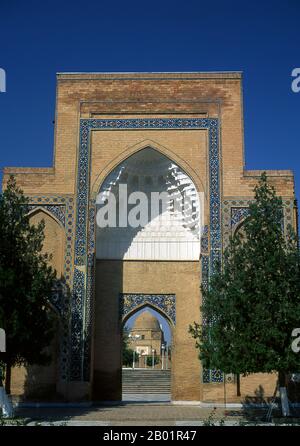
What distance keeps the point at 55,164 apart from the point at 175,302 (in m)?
4.13

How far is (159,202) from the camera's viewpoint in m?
15.5

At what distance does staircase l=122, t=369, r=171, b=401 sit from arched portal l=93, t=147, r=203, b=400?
27.1 ft

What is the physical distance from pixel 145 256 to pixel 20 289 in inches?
201

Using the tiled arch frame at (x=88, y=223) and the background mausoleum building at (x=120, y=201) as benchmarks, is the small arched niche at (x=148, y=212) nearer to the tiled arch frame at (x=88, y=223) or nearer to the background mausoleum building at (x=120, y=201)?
the background mausoleum building at (x=120, y=201)

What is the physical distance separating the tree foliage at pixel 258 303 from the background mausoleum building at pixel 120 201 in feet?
10.4

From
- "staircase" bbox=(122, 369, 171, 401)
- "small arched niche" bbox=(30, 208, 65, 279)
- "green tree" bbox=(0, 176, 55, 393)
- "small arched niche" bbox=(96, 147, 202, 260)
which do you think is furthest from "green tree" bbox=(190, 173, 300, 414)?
"staircase" bbox=(122, 369, 171, 401)

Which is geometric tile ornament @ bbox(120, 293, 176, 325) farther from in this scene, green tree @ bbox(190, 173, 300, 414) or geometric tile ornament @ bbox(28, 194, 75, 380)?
green tree @ bbox(190, 173, 300, 414)

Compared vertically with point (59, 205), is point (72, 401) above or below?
below

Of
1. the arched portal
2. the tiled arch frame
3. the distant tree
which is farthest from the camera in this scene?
the distant tree

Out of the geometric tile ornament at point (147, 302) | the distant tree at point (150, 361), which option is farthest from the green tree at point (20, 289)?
the distant tree at point (150, 361)

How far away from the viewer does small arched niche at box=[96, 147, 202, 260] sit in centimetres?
1461
